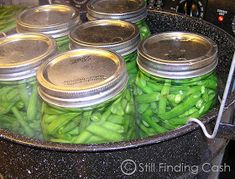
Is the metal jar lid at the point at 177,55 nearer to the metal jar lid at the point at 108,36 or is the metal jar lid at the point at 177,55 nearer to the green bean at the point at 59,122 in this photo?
the metal jar lid at the point at 108,36

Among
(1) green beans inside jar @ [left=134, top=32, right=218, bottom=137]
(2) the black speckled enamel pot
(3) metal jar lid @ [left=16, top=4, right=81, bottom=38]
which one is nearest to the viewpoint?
(2) the black speckled enamel pot

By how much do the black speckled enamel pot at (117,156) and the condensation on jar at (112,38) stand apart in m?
0.20

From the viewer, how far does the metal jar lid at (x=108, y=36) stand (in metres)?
0.64

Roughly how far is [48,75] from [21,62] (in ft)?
0.22

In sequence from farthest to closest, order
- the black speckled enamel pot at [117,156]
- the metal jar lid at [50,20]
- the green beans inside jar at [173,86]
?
the metal jar lid at [50,20]
the green beans inside jar at [173,86]
the black speckled enamel pot at [117,156]

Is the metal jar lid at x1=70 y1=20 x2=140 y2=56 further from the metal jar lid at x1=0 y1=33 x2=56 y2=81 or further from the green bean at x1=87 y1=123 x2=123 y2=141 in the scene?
the green bean at x1=87 y1=123 x2=123 y2=141

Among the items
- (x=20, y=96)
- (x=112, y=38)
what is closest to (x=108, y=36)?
(x=112, y=38)

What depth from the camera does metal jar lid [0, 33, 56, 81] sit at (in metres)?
0.58

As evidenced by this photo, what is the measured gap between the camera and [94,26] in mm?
730

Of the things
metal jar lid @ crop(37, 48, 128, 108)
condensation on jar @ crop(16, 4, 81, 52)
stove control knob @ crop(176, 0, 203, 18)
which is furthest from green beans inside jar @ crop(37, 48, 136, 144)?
stove control knob @ crop(176, 0, 203, 18)

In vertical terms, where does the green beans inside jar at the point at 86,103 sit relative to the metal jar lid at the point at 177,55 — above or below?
below

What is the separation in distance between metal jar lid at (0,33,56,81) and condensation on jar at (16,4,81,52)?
0.04m

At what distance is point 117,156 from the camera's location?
1.58ft

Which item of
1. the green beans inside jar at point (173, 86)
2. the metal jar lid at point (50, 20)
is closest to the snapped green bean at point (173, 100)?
the green beans inside jar at point (173, 86)
